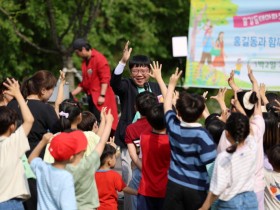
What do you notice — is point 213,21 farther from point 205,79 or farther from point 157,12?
point 157,12

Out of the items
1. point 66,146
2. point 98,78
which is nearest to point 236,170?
point 66,146

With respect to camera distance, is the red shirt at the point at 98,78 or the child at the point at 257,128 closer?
the child at the point at 257,128

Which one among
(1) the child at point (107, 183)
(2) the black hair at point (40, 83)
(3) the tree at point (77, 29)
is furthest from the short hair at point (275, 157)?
(3) the tree at point (77, 29)

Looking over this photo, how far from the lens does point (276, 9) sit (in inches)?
425

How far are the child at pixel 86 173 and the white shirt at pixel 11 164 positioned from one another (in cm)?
44

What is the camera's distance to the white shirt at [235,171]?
545 centimetres

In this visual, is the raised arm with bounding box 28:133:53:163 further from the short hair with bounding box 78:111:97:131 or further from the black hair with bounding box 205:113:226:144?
the black hair with bounding box 205:113:226:144

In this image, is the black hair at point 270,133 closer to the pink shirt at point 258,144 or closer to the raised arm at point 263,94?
the raised arm at point 263,94

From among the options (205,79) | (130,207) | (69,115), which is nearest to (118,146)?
(130,207)

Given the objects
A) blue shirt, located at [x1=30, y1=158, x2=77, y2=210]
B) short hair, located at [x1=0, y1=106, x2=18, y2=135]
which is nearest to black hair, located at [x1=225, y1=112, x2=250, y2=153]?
blue shirt, located at [x1=30, y1=158, x2=77, y2=210]

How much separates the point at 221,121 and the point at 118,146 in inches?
65.7

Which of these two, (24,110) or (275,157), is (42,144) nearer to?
(24,110)

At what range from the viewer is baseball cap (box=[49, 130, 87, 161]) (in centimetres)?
536

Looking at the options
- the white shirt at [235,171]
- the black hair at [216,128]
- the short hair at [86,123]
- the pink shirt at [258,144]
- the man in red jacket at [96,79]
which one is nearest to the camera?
the white shirt at [235,171]
